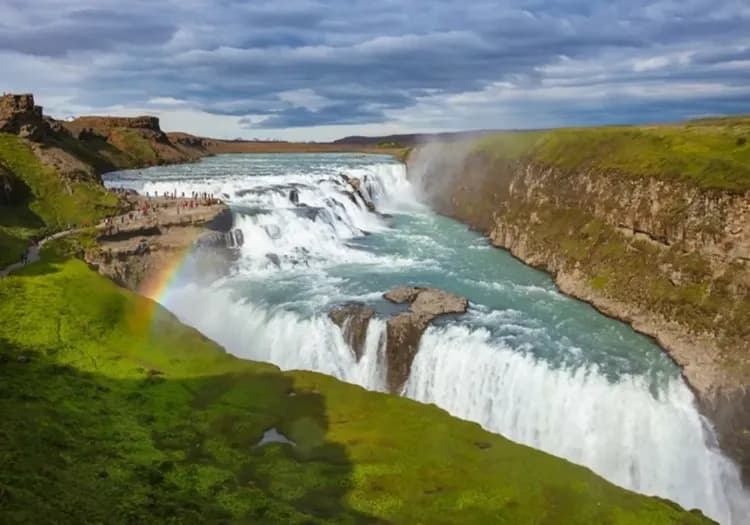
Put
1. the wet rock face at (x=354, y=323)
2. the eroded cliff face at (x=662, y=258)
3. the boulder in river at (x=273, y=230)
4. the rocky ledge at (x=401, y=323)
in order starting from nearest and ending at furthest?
the eroded cliff face at (x=662, y=258) < the rocky ledge at (x=401, y=323) < the wet rock face at (x=354, y=323) < the boulder in river at (x=273, y=230)

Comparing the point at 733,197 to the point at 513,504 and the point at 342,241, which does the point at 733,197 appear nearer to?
the point at 513,504

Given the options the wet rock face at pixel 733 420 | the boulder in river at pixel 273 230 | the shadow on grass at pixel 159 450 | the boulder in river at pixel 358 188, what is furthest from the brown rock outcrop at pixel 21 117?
the wet rock face at pixel 733 420

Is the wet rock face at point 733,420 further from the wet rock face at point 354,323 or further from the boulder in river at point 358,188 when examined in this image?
the boulder in river at point 358,188

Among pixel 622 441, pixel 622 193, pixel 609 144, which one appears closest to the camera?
pixel 622 441

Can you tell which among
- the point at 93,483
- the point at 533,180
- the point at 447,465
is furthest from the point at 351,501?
the point at 533,180

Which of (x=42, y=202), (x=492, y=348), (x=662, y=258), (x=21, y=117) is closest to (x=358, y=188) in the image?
(x=42, y=202)
